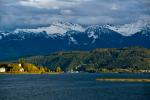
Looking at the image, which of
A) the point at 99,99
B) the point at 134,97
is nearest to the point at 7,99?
the point at 99,99

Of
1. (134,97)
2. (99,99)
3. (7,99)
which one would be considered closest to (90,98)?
(99,99)

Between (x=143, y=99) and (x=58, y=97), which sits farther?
(x=58, y=97)

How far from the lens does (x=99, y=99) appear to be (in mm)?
144750

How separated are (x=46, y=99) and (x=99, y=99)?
16020mm

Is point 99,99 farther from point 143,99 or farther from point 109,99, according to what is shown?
point 143,99

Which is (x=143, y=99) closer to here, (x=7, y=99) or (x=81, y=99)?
(x=81, y=99)

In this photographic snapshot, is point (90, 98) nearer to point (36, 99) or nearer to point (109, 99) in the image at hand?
point (109, 99)

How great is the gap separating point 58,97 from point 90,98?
1056cm

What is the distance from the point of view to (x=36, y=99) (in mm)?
143750

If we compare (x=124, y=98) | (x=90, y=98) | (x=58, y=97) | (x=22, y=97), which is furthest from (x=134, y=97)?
(x=22, y=97)

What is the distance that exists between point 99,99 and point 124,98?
7.76 m

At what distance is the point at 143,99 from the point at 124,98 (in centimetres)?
634

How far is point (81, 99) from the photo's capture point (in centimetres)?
14450

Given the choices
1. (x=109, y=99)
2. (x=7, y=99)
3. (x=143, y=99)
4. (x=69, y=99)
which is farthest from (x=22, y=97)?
(x=143, y=99)
